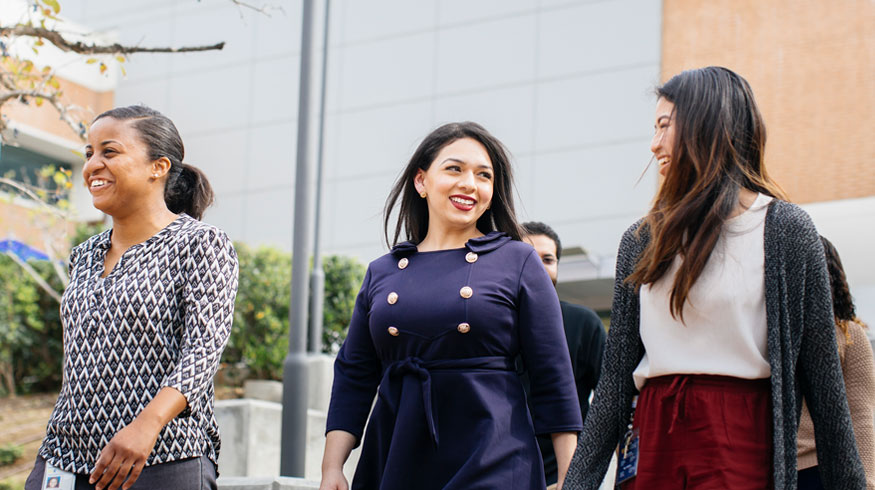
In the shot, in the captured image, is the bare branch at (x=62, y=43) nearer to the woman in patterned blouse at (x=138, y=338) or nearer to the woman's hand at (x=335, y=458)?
the woman in patterned blouse at (x=138, y=338)

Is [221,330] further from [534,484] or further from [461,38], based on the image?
[461,38]

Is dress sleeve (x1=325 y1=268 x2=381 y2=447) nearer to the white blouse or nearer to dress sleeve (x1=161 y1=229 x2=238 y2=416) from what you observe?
dress sleeve (x1=161 y1=229 x2=238 y2=416)

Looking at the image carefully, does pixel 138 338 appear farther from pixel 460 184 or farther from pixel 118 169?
pixel 460 184

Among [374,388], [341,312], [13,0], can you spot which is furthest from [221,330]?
[13,0]

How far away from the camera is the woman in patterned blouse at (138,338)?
126 inches

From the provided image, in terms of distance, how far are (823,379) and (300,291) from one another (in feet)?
22.1

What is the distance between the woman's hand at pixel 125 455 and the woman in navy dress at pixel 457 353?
0.70 m

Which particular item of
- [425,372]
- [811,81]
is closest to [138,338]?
[425,372]

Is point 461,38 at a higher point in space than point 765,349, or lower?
higher

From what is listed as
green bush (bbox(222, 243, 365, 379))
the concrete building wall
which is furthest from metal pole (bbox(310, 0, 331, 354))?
the concrete building wall

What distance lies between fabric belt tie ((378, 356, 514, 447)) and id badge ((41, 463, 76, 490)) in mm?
1027

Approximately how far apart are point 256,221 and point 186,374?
16864 mm

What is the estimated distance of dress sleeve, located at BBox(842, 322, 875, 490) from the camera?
10.7 ft

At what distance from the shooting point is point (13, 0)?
571 inches
